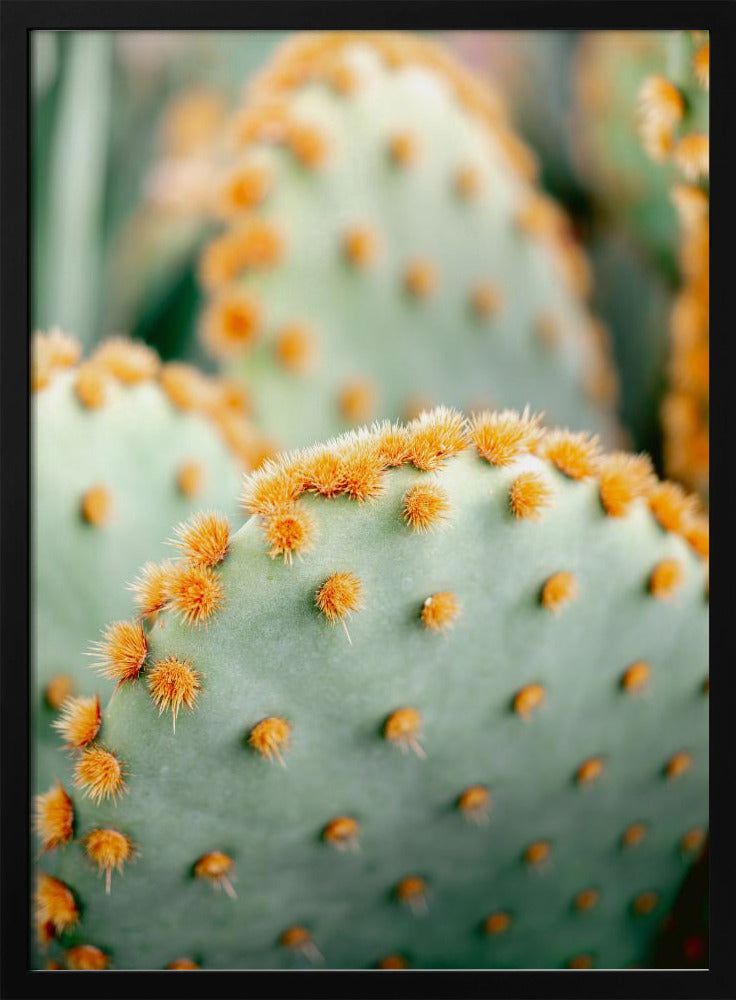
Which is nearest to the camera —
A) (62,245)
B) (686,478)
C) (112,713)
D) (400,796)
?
(112,713)

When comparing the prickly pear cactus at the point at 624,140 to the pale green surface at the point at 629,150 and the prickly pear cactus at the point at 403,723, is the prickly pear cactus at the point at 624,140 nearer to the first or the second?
the pale green surface at the point at 629,150

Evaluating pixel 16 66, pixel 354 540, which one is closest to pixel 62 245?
pixel 16 66

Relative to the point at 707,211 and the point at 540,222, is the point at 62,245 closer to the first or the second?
the point at 540,222

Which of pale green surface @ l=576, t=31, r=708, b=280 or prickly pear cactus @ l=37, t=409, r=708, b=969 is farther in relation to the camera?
pale green surface @ l=576, t=31, r=708, b=280

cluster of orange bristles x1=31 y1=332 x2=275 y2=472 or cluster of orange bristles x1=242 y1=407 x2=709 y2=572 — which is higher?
cluster of orange bristles x1=31 y1=332 x2=275 y2=472

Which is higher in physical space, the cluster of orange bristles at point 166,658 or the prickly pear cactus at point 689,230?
the prickly pear cactus at point 689,230

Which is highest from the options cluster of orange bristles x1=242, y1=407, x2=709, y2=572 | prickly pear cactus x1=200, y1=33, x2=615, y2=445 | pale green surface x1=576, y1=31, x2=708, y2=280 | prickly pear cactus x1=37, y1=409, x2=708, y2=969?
pale green surface x1=576, y1=31, x2=708, y2=280

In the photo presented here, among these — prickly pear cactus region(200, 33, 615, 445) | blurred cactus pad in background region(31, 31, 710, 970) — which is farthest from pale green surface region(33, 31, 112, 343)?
prickly pear cactus region(200, 33, 615, 445)

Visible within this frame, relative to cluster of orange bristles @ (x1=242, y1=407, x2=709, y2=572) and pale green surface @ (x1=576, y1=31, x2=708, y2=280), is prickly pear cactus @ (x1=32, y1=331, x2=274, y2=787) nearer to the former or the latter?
cluster of orange bristles @ (x1=242, y1=407, x2=709, y2=572)

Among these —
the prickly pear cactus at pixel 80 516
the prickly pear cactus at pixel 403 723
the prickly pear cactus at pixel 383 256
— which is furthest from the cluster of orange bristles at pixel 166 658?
the prickly pear cactus at pixel 383 256
